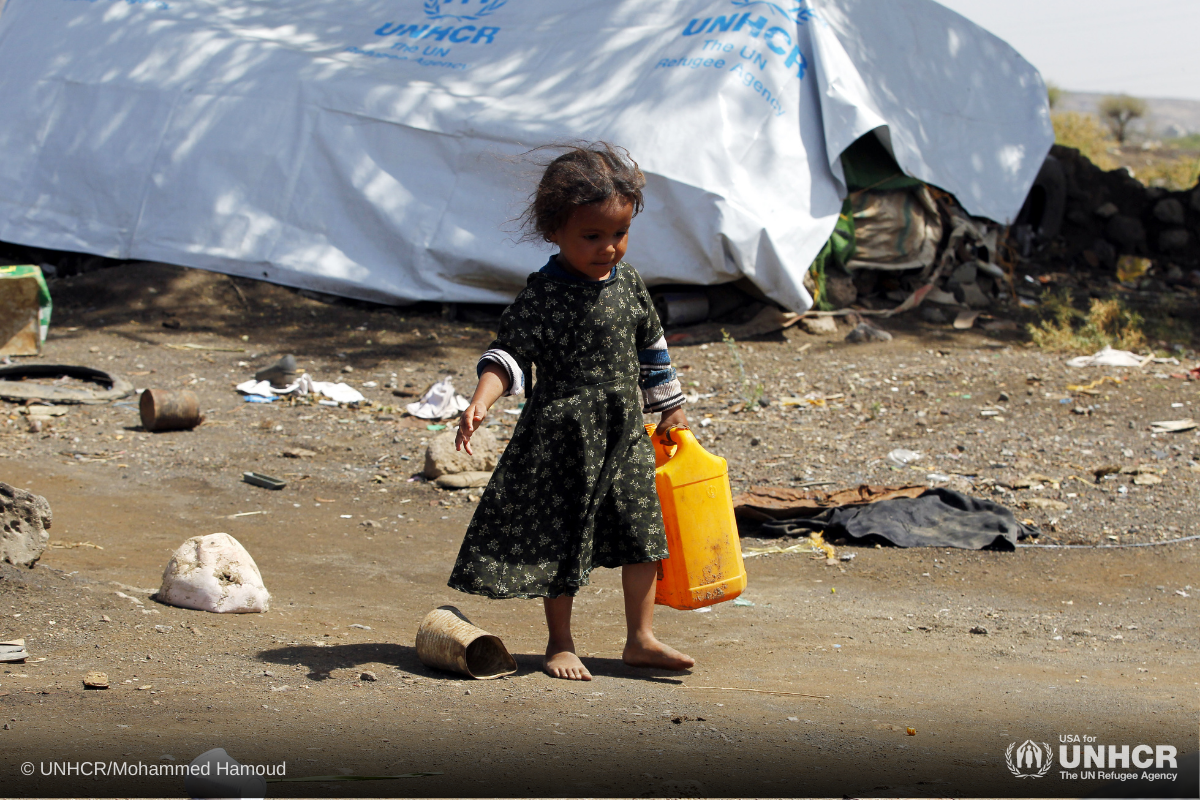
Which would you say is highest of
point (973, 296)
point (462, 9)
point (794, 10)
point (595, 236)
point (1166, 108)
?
point (462, 9)

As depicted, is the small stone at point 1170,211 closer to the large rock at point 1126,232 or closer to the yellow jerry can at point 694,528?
the large rock at point 1126,232

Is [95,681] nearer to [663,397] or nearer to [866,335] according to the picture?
[663,397]

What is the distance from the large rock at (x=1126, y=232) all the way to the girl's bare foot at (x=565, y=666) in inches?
424

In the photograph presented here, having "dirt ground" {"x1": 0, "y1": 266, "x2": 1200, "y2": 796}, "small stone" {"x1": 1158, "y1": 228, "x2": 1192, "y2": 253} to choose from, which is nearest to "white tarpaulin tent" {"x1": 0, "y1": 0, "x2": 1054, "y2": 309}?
"dirt ground" {"x1": 0, "y1": 266, "x2": 1200, "y2": 796}

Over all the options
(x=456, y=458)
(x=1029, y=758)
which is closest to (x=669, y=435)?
(x=1029, y=758)

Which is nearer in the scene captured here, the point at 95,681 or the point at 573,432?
the point at 95,681

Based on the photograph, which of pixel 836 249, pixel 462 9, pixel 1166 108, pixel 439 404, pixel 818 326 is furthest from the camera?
pixel 1166 108

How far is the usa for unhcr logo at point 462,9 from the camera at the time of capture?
9445mm

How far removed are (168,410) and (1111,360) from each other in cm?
602

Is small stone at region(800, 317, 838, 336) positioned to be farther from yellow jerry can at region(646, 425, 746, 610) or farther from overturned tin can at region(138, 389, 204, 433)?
yellow jerry can at region(646, 425, 746, 610)

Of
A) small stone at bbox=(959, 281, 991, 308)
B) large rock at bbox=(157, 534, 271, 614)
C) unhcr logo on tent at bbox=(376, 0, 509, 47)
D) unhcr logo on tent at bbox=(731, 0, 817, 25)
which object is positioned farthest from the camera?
unhcr logo on tent at bbox=(376, 0, 509, 47)

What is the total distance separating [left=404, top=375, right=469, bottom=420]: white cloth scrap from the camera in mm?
6031

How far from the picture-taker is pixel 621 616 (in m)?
3.28

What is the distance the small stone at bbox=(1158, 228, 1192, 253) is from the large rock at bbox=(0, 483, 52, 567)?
1152 centimetres
